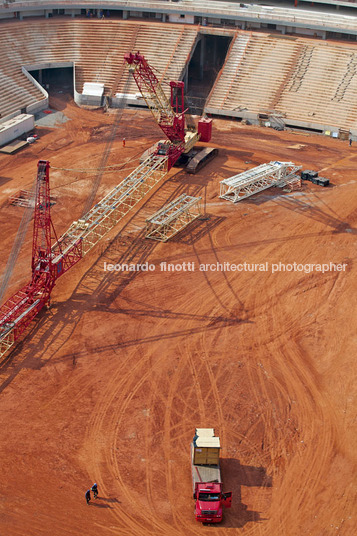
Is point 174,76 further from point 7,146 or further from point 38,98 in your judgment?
point 7,146

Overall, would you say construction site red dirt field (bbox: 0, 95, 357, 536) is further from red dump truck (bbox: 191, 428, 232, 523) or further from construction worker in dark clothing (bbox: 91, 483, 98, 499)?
red dump truck (bbox: 191, 428, 232, 523)

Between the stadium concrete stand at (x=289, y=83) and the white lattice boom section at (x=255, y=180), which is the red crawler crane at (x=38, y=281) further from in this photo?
the stadium concrete stand at (x=289, y=83)

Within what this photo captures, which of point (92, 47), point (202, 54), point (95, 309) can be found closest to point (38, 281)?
point (95, 309)

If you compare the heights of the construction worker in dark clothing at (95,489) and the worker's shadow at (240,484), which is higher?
the construction worker in dark clothing at (95,489)

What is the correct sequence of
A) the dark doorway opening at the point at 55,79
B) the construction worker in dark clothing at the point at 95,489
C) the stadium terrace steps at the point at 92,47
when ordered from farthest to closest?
the dark doorway opening at the point at 55,79 → the stadium terrace steps at the point at 92,47 → the construction worker in dark clothing at the point at 95,489

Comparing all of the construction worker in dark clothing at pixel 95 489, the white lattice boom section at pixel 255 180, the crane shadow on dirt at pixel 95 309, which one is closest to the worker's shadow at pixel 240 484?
the construction worker in dark clothing at pixel 95 489

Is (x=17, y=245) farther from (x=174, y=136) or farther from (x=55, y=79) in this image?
(x=55, y=79)

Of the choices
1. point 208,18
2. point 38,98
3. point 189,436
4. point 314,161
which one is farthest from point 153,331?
point 208,18
